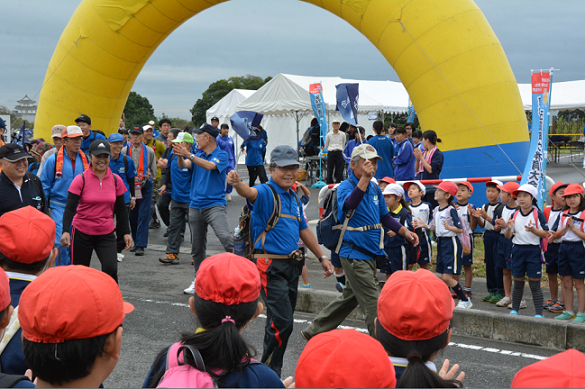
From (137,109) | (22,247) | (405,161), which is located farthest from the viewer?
(137,109)

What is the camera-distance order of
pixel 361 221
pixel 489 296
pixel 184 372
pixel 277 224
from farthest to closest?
pixel 489 296, pixel 361 221, pixel 277 224, pixel 184 372

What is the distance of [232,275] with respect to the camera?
243cm

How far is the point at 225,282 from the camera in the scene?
242cm

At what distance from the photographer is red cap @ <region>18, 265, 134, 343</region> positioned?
1.82 m

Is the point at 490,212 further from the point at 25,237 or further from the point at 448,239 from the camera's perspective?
the point at 25,237

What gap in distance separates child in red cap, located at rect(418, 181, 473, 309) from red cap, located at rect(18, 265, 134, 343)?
16.0ft

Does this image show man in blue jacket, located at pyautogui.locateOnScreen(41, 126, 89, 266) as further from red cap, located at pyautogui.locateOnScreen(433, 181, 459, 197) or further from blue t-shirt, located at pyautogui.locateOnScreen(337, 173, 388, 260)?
red cap, located at pyautogui.locateOnScreen(433, 181, 459, 197)

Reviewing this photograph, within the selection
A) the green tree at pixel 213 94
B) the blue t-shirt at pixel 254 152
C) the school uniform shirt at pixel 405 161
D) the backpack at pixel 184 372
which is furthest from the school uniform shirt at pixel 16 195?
the green tree at pixel 213 94

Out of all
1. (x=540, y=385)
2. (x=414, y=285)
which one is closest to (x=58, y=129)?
(x=414, y=285)

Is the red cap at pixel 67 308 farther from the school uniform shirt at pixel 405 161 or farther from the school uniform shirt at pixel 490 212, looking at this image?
the school uniform shirt at pixel 405 161

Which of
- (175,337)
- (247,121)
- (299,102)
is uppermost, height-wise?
(299,102)

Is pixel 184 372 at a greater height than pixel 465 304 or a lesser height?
greater

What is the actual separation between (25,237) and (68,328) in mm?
1330

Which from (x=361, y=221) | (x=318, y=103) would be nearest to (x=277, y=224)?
(x=361, y=221)
